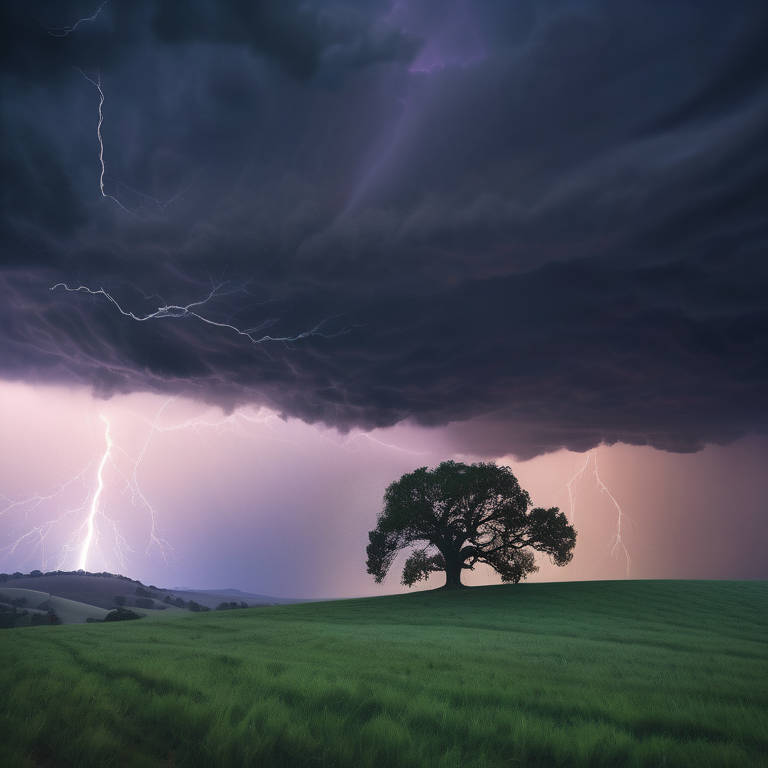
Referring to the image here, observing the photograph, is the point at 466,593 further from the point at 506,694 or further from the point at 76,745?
the point at 76,745

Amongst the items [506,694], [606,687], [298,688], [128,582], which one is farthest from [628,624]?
Answer: [128,582]

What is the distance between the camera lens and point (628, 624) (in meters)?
20.6

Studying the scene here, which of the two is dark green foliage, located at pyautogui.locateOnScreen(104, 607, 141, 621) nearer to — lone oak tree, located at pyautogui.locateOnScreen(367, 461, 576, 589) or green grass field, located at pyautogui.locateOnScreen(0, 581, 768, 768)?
lone oak tree, located at pyautogui.locateOnScreen(367, 461, 576, 589)

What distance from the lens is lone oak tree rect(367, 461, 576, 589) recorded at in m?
38.1

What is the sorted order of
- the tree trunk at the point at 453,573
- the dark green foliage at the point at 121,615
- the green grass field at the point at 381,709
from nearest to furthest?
the green grass field at the point at 381,709, the dark green foliage at the point at 121,615, the tree trunk at the point at 453,573

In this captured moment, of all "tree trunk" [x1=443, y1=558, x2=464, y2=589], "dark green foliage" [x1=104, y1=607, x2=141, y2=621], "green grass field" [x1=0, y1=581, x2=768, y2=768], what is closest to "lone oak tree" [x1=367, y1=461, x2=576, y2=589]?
"tree trunk" [x1=443, y1=558, x2=464, y2=589]

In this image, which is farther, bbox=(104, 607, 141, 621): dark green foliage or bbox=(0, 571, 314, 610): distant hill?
bbox=(0, 571, 314, 610): distant hill

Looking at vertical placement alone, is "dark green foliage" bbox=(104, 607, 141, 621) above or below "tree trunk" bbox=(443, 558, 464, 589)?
below

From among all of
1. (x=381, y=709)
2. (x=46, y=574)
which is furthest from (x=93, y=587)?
(x=381, y=709)

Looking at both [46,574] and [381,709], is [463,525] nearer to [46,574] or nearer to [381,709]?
[381,709]

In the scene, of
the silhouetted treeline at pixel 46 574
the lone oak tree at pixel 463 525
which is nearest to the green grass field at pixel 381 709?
the lone oak tree at pixel 463 525

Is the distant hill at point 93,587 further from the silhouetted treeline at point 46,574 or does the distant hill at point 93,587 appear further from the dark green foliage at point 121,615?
the dark green foliage at point 121,615

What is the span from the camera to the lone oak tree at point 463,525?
38.1m

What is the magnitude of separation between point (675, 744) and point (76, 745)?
5.19 meters
